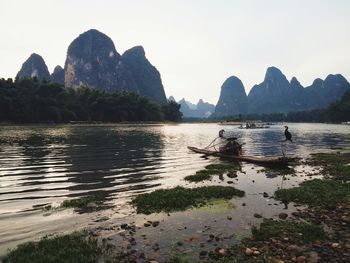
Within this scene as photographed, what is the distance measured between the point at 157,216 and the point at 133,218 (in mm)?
998

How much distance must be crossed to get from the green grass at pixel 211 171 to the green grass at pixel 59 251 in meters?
11.6

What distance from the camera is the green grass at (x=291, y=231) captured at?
10.6 metres

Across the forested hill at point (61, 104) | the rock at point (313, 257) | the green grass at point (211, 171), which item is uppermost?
the forested hill at point (61, 104)

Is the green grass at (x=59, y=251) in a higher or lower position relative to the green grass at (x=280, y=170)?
higher

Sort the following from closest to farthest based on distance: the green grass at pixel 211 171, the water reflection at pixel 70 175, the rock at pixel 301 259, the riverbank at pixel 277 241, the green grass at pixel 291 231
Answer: the rock at pixel 301 259
the riverbank at pixel 277 241
the green grass at pixel 291 231
the water reflection at pixel 70 175
the green grass at pixel 211 171

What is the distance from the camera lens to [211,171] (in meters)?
24.0

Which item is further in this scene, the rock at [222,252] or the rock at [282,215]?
the rock at [282,215]

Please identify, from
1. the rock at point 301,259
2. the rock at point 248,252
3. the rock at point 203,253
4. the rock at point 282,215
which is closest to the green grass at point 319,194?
the rock at point 282,215

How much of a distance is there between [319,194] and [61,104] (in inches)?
4932

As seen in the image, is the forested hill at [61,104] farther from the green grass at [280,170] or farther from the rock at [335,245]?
the rock at [335,245]

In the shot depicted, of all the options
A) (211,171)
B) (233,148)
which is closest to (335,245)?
(211,171)

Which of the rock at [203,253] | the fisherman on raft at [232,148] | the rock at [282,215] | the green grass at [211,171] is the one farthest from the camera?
the fisherman on raft at [232,148]

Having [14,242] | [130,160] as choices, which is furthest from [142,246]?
[130,160]

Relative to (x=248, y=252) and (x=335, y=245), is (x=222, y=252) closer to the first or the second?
(x=248, y=252)
